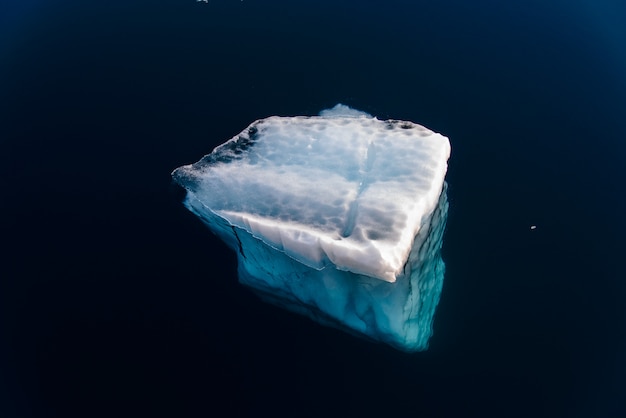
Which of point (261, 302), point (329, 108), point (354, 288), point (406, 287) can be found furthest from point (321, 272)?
point (329, 108)

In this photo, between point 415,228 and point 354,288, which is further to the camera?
point 354,288

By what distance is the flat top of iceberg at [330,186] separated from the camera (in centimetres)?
149

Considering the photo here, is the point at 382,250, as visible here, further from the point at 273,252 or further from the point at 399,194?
the point at 273,252

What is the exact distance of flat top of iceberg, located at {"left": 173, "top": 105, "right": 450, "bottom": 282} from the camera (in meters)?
1.49

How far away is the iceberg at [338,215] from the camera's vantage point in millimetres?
1517

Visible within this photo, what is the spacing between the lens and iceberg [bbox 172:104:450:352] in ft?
4.98

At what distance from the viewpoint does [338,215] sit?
1.58 m

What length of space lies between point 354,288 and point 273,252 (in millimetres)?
319

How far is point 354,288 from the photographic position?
5.51 ft

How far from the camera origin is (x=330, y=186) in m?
1.67

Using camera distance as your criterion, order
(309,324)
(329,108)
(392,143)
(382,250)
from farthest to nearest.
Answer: (329,108), (309,324), (392,143), (382,250)

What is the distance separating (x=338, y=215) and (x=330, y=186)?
5.6 inches

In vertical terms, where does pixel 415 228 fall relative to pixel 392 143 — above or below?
below

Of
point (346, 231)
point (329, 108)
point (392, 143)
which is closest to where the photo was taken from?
point (346, 231)
